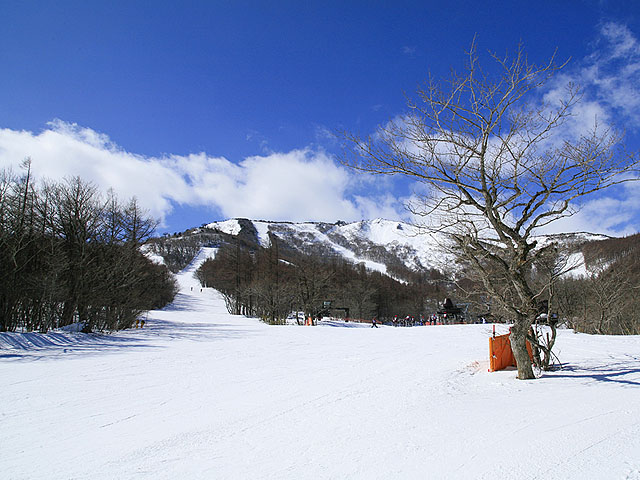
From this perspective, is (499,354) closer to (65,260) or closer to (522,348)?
(522,348)

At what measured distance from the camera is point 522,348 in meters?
7.47

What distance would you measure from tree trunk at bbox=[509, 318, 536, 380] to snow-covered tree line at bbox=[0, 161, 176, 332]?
17.4 meters

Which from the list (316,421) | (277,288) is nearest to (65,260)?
(316,421)

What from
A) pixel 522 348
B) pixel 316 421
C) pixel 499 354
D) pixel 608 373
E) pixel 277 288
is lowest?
pixel 316 421

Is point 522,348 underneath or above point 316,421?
above

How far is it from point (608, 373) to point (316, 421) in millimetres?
6921

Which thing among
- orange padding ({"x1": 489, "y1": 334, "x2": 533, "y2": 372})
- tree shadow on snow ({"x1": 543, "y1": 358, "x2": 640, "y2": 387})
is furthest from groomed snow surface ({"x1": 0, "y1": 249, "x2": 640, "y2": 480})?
orange padding ({"x1": 489, "y1": 334, "x2": 533, "y2": 372})

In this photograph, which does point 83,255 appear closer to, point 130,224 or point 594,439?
point 130,224

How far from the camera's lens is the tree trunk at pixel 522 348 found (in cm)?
738

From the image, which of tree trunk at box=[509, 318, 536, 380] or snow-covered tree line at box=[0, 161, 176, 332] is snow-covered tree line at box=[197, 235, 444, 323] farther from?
snow-covered tree line at box=[0, 161, 176, 332]

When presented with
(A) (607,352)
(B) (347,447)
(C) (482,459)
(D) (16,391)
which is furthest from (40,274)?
(A) (607,352)

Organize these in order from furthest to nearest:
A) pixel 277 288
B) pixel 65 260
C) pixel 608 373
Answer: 1. pixel 277 288
2. pixel 65 260
3. pixel 608 373

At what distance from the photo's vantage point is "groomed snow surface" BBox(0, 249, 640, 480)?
352 cm

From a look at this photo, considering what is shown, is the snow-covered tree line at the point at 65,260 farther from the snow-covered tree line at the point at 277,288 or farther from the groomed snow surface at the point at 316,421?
the snow-covered tree line at the point at 277,288
